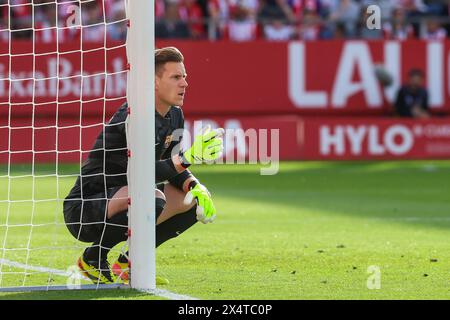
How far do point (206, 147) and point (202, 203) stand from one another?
0.37 m

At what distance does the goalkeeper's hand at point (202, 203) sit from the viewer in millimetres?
7480

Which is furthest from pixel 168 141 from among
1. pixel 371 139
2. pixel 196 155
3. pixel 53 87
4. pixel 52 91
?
pixel 371 139

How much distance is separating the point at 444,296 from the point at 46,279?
106 inches

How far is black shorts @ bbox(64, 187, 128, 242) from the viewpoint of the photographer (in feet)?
24.9

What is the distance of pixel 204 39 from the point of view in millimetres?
22000

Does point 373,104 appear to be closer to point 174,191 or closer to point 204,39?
point 204,39

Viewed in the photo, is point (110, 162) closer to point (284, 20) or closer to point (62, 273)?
point (62, 273)

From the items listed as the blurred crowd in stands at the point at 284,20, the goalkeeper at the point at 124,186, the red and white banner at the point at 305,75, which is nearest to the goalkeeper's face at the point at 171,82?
the goalkeeper at the point at 124,186

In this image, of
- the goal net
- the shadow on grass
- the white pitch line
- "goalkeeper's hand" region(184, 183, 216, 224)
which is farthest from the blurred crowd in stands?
the shadow on grass

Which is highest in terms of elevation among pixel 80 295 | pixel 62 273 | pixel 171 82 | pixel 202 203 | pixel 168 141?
pixel 171 82

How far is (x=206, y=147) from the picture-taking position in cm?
749

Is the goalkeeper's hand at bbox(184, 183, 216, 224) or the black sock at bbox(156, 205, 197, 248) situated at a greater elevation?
the goalkeeper's hand at bbox(184, 183, 216, 224)

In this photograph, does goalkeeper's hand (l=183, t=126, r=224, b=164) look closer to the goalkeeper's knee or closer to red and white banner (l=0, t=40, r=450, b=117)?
the goalkeeper's knee
